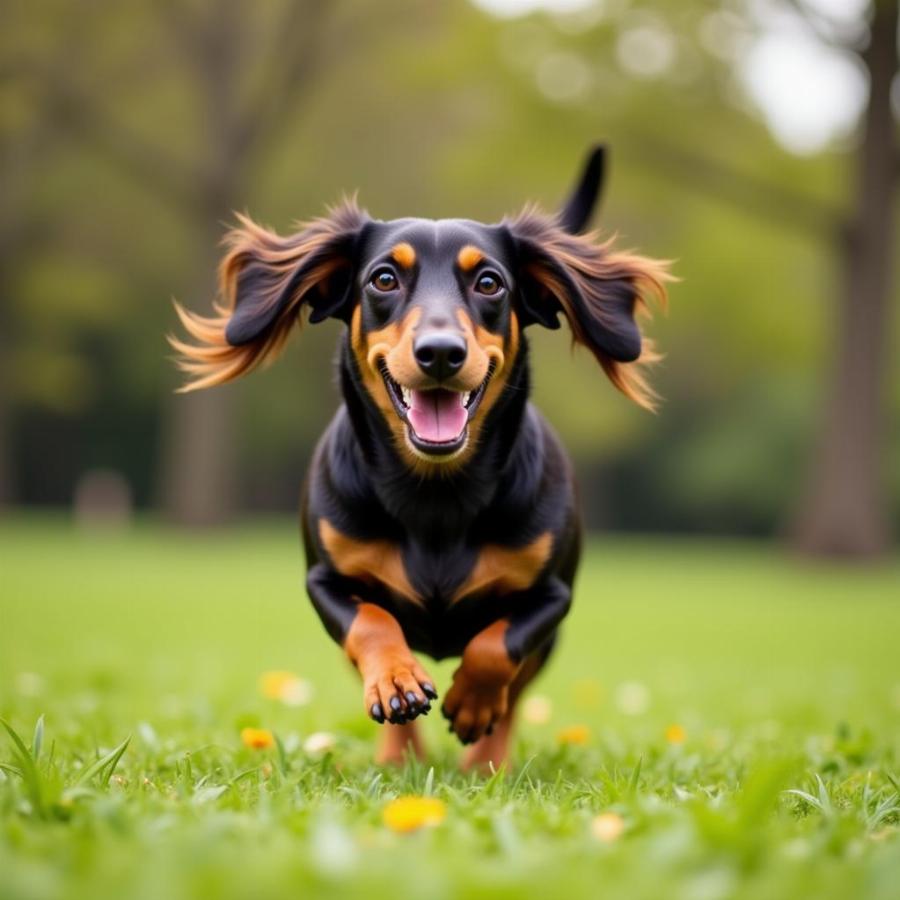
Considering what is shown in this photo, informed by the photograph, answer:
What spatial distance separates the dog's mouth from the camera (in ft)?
9.97

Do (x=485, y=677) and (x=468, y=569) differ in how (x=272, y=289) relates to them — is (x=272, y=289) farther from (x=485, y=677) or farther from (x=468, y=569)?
(x=485, y=677)

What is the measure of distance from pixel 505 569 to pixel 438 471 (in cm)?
33

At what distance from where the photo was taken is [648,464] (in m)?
35.1

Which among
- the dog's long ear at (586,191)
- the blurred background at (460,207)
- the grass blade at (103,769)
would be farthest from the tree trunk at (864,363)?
the grass blade at (103,769)

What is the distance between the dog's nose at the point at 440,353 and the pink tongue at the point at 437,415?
153mm

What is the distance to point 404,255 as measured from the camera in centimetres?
328

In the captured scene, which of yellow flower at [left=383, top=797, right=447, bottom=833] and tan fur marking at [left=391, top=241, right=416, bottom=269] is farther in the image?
tan fur marking at [left=391, top=241, right=416, bottom=269]

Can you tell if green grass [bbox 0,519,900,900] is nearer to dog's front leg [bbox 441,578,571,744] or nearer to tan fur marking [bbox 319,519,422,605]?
dog's front leg [bbox 441,578,571,744]

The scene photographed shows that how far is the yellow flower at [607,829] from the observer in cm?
199

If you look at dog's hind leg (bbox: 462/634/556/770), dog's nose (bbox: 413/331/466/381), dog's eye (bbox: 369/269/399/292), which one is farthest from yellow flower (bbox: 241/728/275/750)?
dog's eye (bbox: 369/269/399/292)

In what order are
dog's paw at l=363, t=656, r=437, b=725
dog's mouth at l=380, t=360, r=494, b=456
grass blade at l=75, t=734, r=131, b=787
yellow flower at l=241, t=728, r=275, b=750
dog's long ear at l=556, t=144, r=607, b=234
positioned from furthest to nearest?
dog's long ear at l=556, t=144, r=607, b=234, yellow flower at l=241, t=728, r=275, b=750, dog's mouth at l=380, t=360, r=494, b=456, dog's paw at l=363, t=656, r=437, b=725, grass blade at l=75, t=734, r=131, b=787

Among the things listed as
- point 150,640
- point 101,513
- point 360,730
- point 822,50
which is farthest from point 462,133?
point 360,730

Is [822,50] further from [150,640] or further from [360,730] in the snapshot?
[360,730]

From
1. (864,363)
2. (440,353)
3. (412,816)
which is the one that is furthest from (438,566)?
(864,363)
